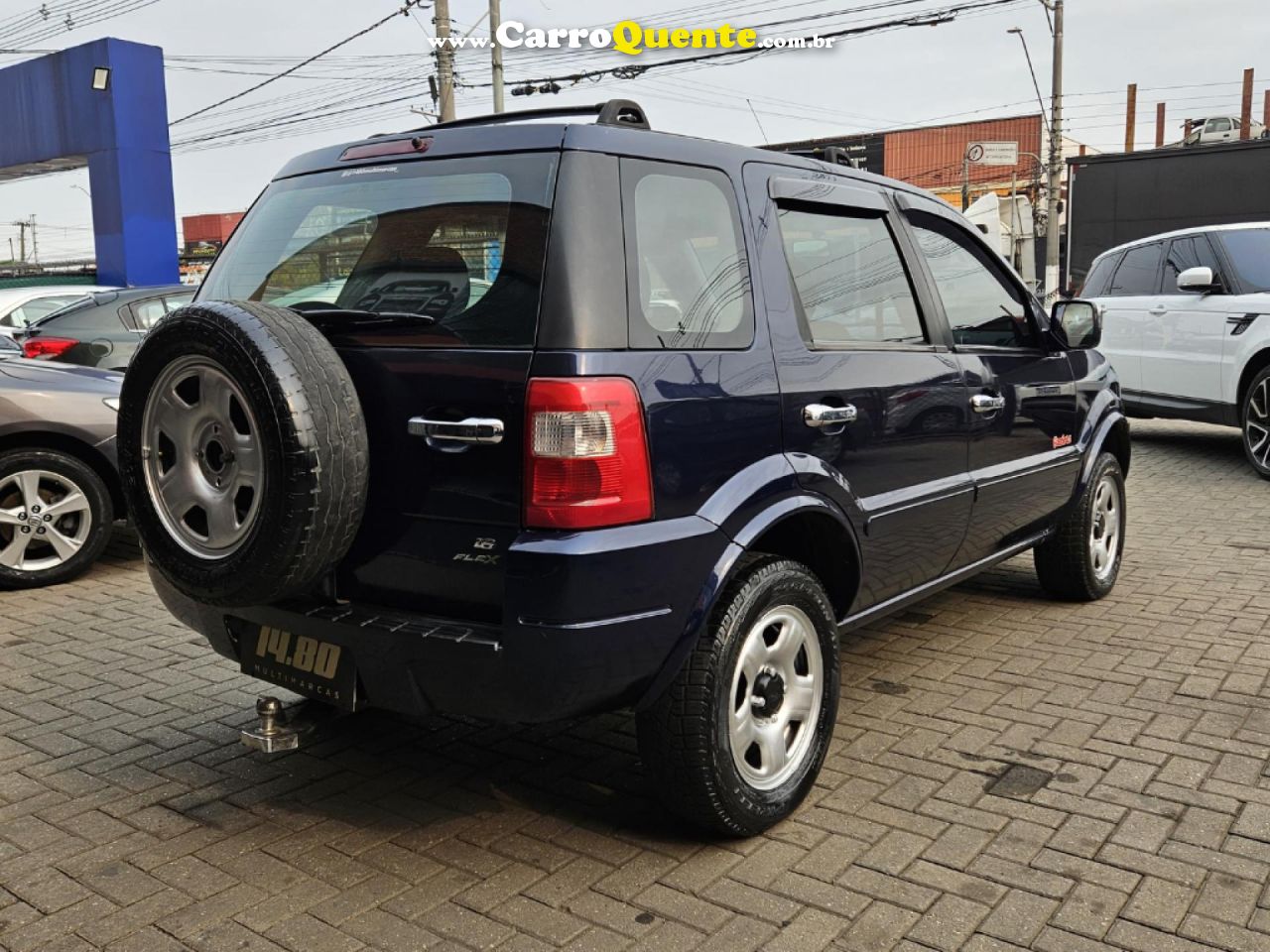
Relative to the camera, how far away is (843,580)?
3588mm

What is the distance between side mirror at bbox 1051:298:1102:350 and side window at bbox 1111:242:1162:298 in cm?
568

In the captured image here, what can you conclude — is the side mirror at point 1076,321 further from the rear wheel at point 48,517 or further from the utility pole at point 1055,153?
the utility pole at point 1055,153

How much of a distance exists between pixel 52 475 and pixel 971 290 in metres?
4.68

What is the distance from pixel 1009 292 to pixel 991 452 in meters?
0.84

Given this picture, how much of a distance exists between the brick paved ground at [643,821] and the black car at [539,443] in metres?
0.35

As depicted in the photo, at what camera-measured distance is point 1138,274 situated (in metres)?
10.3

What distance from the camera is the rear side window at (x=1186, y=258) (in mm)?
9273

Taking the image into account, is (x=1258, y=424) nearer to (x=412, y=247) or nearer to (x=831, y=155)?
(x=831, y=155)

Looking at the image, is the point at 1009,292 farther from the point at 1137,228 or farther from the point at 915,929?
the point at 1137,228

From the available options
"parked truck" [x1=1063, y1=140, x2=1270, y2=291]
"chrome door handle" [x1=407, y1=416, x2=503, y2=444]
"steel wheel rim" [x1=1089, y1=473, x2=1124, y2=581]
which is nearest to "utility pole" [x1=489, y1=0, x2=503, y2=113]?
"parked truck" [x1=1063, y1=140, x2=1270, y2=291]

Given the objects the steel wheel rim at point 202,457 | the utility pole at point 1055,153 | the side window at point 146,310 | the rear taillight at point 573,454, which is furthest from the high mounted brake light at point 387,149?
the utility pole at point 1055,153

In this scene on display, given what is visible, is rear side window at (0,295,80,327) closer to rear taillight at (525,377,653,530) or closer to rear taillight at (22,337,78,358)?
rear taillight at (22,337,78,358)

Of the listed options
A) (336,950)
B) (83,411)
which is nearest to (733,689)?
(336,950)

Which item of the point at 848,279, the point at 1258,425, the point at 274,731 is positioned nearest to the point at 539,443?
the point at 274,731
